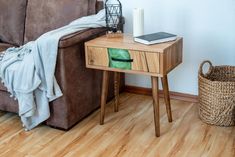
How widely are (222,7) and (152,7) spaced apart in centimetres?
53

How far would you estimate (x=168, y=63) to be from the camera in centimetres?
203

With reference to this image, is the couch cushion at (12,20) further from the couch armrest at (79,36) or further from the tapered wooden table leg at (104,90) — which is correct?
the tapered wooden table leg at (104,90)

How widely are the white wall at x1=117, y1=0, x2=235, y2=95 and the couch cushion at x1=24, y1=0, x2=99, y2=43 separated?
1.30 feet

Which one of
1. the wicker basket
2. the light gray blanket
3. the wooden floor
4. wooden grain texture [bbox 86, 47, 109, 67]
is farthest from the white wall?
wooden grain texture [bbox 86, 47, 109, 67]

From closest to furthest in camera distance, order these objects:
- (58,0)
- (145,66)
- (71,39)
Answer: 1. (145,66)
2. (71,39)
3. (58,0)

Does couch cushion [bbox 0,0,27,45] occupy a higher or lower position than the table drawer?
higher

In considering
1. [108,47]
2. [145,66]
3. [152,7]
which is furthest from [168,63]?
[152,7]

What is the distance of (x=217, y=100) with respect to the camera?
2215 mm

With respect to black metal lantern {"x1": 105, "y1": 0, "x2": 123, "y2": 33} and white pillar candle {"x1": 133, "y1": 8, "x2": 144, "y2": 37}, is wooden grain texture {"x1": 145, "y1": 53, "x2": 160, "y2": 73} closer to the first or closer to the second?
white pillar candle {"x1": 133, "y1": 8, "x2": 144, "y2": 37}

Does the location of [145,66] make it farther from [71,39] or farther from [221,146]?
[221,146]

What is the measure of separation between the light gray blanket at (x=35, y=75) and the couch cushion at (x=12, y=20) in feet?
1.69

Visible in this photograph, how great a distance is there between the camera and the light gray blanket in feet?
6.91

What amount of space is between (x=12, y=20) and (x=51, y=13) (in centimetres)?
41

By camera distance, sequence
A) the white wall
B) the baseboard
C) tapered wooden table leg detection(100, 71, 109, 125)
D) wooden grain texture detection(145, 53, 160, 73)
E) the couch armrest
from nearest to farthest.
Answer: wooden grain texture detection(145, 53, 160, 73), the couch armrest, tapered wooden table leg detection(100, 71, 109, 125), the white wall, the baseboard
